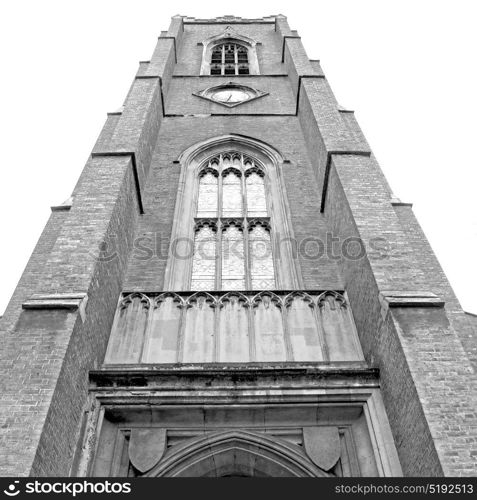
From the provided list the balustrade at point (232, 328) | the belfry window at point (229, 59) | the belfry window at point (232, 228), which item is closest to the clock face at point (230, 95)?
the belfry window at point (229, 59)

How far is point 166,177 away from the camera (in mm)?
11477

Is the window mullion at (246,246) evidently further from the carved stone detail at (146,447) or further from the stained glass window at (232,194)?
the carved stone detail at (146,447)

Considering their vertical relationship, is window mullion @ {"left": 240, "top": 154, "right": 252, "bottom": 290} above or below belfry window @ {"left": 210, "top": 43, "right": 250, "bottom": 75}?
below

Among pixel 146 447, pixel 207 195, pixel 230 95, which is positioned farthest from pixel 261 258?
pixel 230 95

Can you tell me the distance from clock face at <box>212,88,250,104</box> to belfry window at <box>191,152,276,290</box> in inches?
143

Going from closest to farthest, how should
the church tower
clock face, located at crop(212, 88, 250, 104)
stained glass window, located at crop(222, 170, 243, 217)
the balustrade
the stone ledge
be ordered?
the church tower, the stone ledge, the balustrade, stained glass window, located at crop(222, 170, 243, 217), clock face, located at crop(212, 88, 250, 104)

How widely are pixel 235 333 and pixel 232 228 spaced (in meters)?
3.34

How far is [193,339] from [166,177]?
5161 mm

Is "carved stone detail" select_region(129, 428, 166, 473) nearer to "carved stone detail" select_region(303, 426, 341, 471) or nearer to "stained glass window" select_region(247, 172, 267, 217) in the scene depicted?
"carved stone detail" select_region(303, 426, 341, 471)

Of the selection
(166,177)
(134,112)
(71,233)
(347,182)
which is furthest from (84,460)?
(134,112)

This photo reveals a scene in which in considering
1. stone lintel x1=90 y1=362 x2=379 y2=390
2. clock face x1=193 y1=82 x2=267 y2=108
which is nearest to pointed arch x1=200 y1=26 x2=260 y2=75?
clock face x1=193 y1=82 x2=267 y2=108

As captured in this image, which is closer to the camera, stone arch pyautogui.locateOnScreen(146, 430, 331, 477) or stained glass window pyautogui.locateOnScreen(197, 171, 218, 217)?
stone arch pyautogui.locateOnScreen(146, 430, 331, 477)

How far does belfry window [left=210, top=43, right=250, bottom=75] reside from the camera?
62.0 ft
